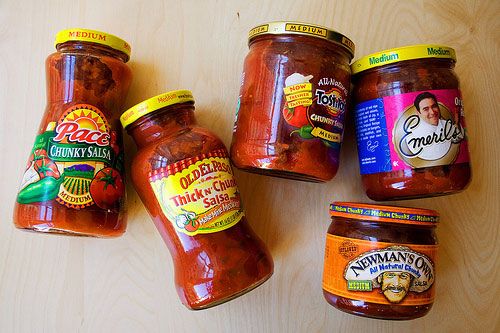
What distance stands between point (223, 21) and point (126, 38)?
0.83ft

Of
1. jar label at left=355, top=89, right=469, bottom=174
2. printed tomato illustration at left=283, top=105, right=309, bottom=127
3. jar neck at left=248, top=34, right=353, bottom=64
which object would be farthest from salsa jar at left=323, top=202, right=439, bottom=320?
jar neck at left=248, top=34, right=353, bottom=64

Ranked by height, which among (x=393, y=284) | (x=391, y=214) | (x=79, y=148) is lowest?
(x=393, y=284)

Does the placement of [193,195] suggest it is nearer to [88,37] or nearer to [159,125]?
[159,125]

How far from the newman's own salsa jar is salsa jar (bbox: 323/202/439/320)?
15 centimetres

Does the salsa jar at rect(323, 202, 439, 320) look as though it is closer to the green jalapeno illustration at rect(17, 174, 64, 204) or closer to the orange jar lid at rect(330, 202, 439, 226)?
the orange jar lid at rect(330, 202, 439, 226)

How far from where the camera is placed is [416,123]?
1.00m

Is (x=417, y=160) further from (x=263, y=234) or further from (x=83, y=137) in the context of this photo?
(x=83, y=137)

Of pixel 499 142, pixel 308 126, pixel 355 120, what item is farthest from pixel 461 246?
pixel 308 126

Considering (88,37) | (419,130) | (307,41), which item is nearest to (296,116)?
(307,41)

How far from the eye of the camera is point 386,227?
3.32 ft

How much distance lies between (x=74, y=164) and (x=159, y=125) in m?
0.20

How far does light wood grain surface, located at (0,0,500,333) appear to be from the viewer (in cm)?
117

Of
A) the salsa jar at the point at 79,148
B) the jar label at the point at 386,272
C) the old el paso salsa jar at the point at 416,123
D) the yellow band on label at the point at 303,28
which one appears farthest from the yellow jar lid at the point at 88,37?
the jar label at the point at 386,272

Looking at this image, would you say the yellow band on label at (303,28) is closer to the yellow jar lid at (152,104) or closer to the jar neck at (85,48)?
the yellow jar lid at (152,104)
